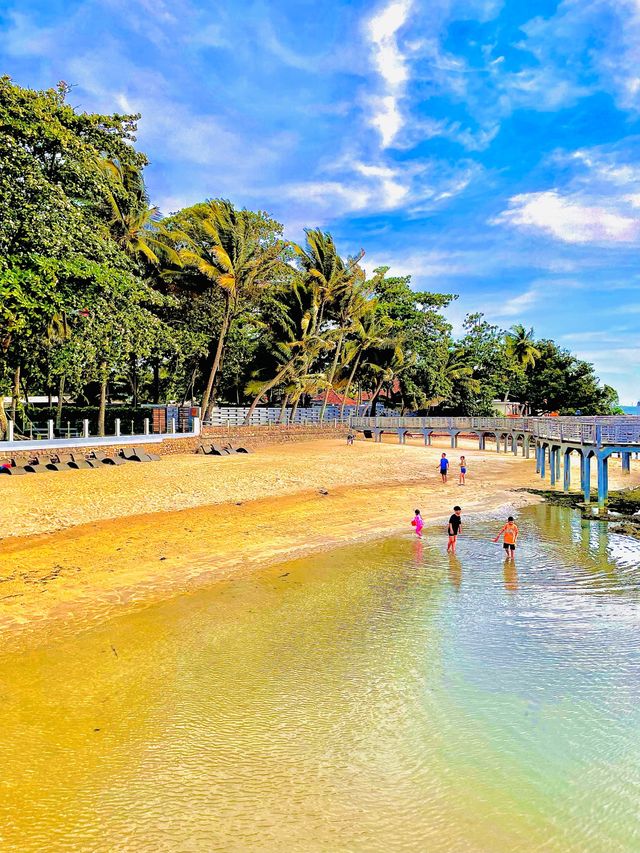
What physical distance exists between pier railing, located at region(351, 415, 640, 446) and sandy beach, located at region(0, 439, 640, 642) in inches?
118

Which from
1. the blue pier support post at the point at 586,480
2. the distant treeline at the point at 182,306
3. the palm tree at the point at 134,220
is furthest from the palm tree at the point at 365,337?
the blue pier support post at the point at 586,480

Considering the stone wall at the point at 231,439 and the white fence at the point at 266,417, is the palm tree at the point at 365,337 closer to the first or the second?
the white fence at the point at 266,417

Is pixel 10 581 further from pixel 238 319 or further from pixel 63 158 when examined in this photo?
pixel 238 319

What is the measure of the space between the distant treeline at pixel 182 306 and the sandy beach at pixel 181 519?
6.76m

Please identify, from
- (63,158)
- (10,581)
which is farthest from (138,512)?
(63,158)

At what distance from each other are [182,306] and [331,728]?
30.9 metres

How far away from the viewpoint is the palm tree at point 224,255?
3008 centimetres

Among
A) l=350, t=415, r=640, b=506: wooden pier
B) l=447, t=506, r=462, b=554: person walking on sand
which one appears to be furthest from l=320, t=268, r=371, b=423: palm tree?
l=447, t=506, r=462, b=554: person walking on sand

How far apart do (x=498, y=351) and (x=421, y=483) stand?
34.9m

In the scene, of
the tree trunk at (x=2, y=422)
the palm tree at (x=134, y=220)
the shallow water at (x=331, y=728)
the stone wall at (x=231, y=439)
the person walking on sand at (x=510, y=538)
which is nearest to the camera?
the shallow water at (x=331, y=728)

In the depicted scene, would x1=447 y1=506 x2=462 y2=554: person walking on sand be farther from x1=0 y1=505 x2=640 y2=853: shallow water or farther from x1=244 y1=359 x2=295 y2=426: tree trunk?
x1=244 y1=359 x2=295 y2=426: tree trunk

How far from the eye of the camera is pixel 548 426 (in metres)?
25.8

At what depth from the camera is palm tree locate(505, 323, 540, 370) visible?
59.7m

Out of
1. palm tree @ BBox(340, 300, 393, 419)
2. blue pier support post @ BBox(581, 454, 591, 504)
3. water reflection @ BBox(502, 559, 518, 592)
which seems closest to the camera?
water reflection @ BBox(502, 559, 518, 592)
